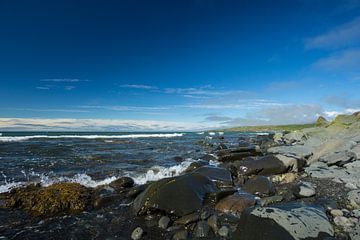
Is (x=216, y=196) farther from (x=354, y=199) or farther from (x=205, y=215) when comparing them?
(x=354, y=199)

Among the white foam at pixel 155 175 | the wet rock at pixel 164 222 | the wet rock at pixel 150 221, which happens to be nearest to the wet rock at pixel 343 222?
the wet rock at pixel 164 222

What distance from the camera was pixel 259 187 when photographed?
9.72 m

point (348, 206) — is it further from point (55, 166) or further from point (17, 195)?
point (55, 166)

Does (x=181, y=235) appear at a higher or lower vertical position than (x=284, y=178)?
lower

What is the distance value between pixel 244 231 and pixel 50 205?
606cm

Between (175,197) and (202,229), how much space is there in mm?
1679

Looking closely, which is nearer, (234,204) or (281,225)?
(281,225)

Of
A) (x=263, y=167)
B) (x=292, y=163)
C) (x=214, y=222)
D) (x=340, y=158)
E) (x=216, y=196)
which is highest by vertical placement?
(x=340, y=158)

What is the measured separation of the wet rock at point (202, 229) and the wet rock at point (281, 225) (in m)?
0.85

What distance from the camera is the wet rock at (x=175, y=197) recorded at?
7549mm

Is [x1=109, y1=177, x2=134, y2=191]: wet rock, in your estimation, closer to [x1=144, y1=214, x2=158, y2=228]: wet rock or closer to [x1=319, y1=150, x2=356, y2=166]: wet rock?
[x1=144, y1=214, x2=158, y2=228]: wet rock

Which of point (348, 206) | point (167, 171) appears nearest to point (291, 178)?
point (348, 206)

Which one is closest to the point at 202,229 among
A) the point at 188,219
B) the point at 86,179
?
the point at 188,219

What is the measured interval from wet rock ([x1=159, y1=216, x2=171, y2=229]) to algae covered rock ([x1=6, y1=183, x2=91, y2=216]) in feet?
9.44
